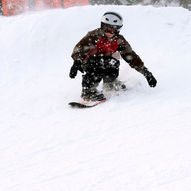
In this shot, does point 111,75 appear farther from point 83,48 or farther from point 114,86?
point 83,48

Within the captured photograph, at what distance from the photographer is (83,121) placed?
3.74 m

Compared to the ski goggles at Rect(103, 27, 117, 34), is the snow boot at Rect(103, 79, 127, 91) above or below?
below

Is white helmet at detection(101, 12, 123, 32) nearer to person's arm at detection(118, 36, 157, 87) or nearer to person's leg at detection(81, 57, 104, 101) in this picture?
person's arm at detection(118, 36, 157, 87)

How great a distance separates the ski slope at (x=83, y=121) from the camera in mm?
2344

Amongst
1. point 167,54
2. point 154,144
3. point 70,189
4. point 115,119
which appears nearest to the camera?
point 70,189

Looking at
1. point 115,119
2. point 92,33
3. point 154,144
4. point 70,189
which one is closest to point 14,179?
point 70,189

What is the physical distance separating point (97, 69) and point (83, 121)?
1101 millimetres

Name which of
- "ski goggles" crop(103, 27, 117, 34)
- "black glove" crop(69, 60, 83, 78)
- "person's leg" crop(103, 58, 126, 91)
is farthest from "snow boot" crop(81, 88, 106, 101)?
"ski goggles" crop(103, 27, 117, 34)

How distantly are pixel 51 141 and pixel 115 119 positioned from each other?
86cm

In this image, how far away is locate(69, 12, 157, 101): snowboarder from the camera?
4223mm

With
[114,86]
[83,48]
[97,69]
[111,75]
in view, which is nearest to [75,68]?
[83,48]

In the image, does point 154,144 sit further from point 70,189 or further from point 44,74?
point 44,74

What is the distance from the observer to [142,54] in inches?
285

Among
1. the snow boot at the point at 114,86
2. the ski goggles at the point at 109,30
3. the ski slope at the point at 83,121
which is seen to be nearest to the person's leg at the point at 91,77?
the snow boot at the point at 114,86
